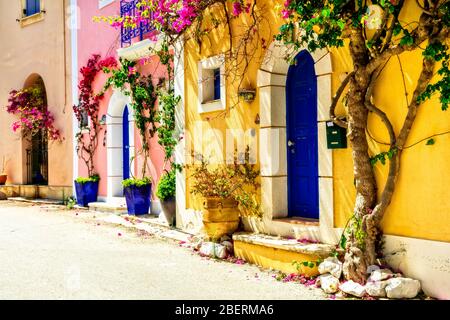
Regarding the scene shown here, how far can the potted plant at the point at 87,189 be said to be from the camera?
12180 mm

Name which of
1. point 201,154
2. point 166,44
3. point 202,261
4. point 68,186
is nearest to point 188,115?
point 201,154

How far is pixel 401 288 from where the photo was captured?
4.86 metres

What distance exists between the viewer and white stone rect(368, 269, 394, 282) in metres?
5.00

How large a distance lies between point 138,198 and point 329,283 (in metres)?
5.56

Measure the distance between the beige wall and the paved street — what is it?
468 cm

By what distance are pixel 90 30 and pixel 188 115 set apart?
5.33 metres

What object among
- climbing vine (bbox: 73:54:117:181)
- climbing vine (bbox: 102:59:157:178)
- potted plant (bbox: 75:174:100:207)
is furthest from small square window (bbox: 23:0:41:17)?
potted plant (bbox: 75:174:100:207)

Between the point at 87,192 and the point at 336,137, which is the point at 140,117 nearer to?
the point at 87,192

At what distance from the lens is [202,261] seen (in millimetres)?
6812

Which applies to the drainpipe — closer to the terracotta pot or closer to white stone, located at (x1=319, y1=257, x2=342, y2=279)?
the terracotta pot

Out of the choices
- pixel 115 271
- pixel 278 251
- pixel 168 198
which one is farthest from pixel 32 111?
pixel 278 251

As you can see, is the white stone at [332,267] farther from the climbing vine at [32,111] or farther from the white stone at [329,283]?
the climbing vine at [32,111]
